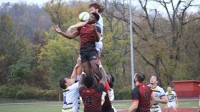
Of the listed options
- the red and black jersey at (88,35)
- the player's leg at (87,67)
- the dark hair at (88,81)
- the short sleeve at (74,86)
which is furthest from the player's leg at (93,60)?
the short sleeve at (74,86)

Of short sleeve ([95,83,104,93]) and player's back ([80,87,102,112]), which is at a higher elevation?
short sleeve ([95,83,104,93])

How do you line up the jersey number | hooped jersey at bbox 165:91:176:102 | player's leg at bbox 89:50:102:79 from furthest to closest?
hooped jersey at bbox 165:91:176:102, player's leg at bbox 89:50:102:79, the jersey number

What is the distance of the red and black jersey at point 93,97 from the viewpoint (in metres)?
9.21

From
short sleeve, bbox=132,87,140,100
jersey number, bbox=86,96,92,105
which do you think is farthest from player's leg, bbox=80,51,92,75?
short sleeve, bbox=132,87,140,100

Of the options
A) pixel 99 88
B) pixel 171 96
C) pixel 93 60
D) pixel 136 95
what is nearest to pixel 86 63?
pixel 93 60

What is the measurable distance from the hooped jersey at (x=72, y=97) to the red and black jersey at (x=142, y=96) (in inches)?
61.0

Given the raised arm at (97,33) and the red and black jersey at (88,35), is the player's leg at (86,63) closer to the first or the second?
the red and black jersey at (88,35)

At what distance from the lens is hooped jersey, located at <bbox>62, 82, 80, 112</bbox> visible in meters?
10.3

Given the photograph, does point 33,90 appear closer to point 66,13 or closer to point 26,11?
point 66,13

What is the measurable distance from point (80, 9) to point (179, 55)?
88.5 ft

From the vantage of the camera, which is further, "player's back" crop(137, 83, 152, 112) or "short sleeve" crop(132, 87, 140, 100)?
"player's back" crop(137, 83, 152, 112)

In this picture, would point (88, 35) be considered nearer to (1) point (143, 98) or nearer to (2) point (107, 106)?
(2) point (107, 106)

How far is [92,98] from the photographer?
925 cm

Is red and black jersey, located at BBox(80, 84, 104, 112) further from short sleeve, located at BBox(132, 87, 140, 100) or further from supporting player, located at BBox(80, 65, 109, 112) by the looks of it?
short sleeve, located at BBox(132, 87, 140, 100)
